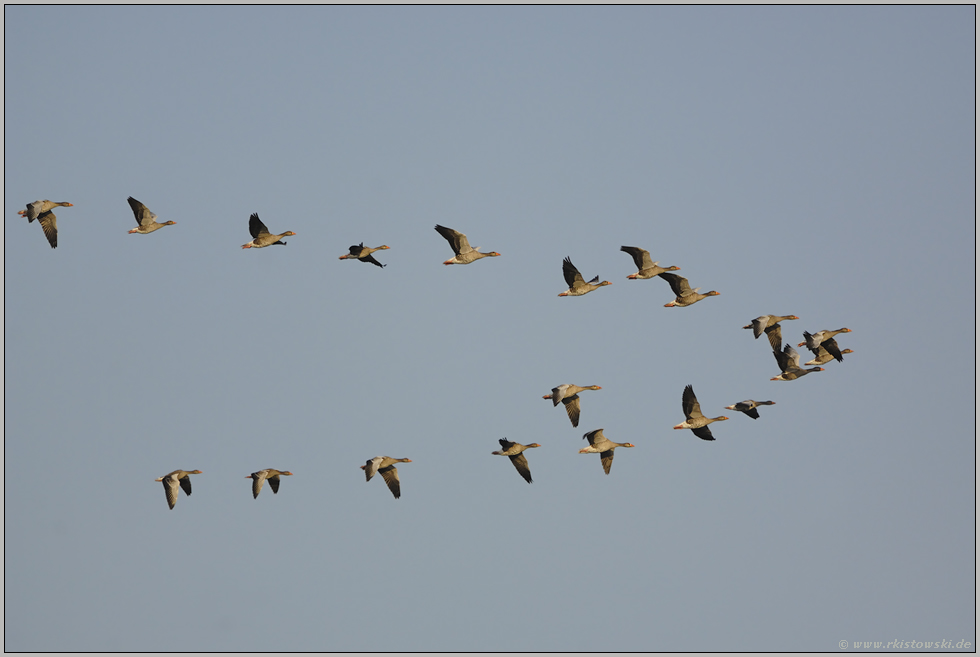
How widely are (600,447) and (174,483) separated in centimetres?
1091

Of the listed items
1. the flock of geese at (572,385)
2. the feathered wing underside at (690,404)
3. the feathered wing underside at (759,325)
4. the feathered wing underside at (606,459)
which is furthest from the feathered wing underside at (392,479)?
the feathered wing underside at (759,325)

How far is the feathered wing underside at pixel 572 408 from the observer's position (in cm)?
4575

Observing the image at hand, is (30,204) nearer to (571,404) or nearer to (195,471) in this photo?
(195,471)

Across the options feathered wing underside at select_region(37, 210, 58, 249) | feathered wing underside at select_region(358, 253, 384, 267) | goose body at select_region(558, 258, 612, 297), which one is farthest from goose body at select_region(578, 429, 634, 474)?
feathered wing underside at select_region(37, 210, 58, 249)

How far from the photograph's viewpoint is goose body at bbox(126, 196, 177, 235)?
45938mm

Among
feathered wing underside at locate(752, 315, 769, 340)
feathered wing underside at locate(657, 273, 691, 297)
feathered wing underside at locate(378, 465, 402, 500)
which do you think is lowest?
feathered wing underside at locate(378, 465, 402, 500)

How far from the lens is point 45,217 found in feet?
148

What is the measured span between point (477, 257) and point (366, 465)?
19.4 feet

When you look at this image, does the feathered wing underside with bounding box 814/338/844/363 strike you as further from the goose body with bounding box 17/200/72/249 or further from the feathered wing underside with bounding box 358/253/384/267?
the goose body with bounding box 17/200/72/249

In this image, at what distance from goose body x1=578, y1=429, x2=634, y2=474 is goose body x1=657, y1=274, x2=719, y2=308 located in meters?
3.73

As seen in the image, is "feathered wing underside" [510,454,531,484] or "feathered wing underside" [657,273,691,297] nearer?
"feathered wing underside" [657,273,691,297]

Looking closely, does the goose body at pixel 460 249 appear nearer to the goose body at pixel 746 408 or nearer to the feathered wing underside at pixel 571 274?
the feathered wing underside at pixel 571 274

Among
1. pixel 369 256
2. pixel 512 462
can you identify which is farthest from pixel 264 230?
pixel 512 462

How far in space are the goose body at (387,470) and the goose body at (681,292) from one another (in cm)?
798
